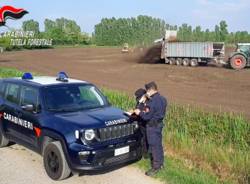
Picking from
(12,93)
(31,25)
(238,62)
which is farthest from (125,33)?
(12,93)

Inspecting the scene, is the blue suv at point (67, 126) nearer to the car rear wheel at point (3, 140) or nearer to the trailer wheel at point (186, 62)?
the car rear wheel at point (3, 140)

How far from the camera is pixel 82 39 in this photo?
374ft

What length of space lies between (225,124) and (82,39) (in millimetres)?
106471

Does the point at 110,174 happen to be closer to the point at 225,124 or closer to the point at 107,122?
the point at 107,122

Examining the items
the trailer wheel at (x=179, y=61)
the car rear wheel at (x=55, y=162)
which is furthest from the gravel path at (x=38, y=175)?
the trailer wheel at (x=179, y=61)

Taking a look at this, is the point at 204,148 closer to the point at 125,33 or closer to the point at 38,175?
the point at 38,175

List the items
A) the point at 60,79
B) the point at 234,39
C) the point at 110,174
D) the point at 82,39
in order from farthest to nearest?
the point at 82,39 → the point at 234,39 → the point at 60,79 → the point at 110,174

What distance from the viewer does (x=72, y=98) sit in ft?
25.6

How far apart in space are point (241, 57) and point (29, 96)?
25811mm

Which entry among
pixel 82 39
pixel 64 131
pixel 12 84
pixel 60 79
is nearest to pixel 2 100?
pixel 12 84

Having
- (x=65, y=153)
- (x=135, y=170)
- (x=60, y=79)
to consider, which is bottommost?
(x=135, y=170)

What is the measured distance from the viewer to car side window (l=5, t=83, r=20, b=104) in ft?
27.8

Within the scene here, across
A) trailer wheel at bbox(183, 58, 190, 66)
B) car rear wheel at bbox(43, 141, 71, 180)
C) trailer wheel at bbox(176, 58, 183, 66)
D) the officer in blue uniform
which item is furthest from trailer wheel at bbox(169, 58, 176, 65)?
car rear wheel at bbox(43, 141, 71, 180)

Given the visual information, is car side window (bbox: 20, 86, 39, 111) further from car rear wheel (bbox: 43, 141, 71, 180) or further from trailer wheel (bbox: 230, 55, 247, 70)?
trailer wheel (bbox: 230, 55, 247, 70)
